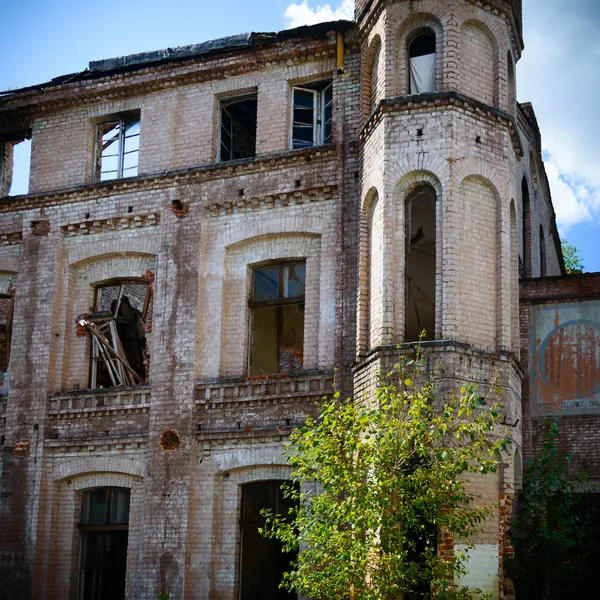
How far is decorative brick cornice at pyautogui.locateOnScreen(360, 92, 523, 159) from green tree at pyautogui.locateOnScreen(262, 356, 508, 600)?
4.30m

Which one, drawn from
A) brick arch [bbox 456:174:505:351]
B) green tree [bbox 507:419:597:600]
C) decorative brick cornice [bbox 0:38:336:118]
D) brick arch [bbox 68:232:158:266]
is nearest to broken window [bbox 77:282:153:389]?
brick arch [bbox 68:232:158:266]

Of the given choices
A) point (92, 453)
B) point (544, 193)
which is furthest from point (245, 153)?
point (544, 193)

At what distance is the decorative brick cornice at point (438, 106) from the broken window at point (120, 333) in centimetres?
508

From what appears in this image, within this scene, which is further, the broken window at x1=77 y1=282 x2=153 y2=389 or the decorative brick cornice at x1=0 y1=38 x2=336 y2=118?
the broken window at x1=77 y1=282 x2=153 y2=389

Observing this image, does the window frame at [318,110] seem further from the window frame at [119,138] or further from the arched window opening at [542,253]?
the arched window opening at [542,253]

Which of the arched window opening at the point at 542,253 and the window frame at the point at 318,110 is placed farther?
the arched window opening at the point at 542,253

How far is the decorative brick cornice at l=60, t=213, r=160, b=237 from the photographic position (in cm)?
1719

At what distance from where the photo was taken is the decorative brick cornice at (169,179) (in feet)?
53.3

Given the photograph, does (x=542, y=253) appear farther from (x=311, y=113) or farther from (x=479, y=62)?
(x=479, y=62)

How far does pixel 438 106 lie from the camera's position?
14.7 metres

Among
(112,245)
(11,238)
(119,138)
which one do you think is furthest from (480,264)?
(11,238)

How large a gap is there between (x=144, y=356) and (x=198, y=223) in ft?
7.84

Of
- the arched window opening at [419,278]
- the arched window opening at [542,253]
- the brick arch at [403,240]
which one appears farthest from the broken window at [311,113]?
the arched window opening at [542,253]

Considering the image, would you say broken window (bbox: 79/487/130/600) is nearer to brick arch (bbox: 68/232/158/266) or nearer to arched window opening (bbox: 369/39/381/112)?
brick arch (bbox: 68/232/158/266)
